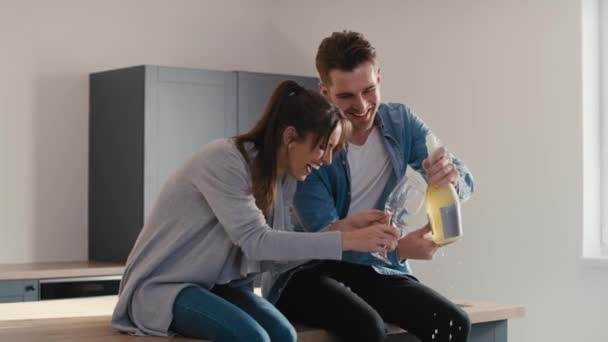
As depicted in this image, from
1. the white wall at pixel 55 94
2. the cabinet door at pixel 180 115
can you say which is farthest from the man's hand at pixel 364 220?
the white wall at pixel 55 94

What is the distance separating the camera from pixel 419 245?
2463mm

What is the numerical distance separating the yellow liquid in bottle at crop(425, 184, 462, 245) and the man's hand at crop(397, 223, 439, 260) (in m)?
0.04

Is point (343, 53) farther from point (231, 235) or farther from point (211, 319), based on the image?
point (211, 319)

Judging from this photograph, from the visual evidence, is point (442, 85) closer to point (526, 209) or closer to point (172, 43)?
point (526, 209)

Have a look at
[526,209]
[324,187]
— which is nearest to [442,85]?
[526,209]

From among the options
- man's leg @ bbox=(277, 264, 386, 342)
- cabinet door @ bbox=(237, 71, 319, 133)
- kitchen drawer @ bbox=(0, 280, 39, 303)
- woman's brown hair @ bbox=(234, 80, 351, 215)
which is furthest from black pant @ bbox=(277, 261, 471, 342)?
cabinet door @ bbox=(237, 71, 319, 133)

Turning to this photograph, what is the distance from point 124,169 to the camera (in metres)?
5.20

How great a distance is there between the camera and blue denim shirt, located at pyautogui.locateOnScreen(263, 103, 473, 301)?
254 cm

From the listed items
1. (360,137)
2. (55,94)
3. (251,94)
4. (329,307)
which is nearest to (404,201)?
(360,137)

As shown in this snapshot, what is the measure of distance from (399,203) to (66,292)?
2.60m

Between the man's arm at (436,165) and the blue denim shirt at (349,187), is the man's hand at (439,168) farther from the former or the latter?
the blue denim shirt at (349,187)


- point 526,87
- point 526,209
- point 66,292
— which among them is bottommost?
point 66,292

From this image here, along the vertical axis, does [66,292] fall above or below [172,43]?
below

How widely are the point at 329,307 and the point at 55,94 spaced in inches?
130
